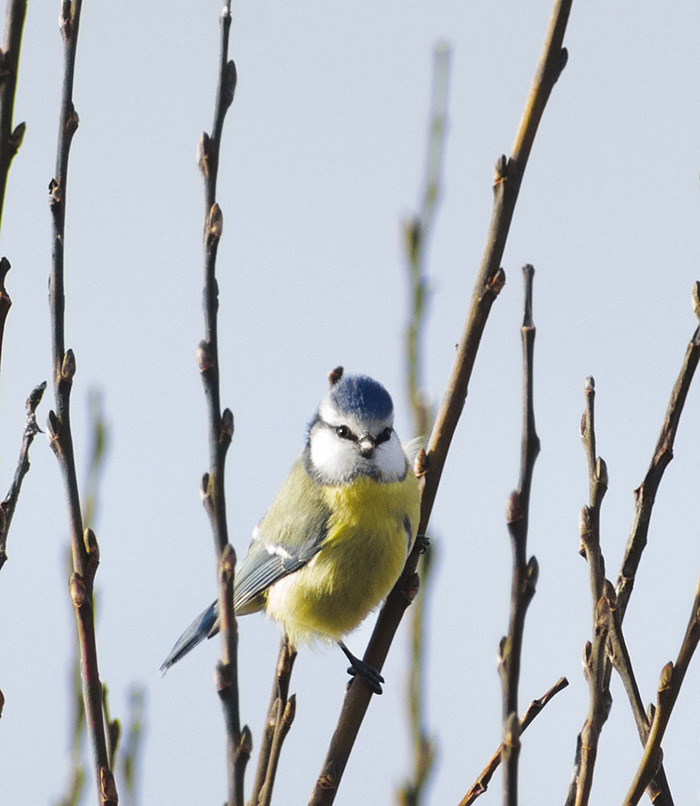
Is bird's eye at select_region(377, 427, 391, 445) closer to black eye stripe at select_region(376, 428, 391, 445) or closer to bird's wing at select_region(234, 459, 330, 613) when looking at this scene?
black eye stripe at select_region(376, 428, 391, 445)

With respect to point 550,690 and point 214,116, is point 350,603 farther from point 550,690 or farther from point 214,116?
point 214,116

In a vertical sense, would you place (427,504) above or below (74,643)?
above

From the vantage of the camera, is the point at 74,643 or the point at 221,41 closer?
the point at 221,41

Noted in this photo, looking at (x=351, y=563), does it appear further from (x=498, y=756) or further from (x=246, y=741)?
(x=246, y=741)

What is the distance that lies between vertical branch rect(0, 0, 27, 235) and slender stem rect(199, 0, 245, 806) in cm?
20

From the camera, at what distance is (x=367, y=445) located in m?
2.62

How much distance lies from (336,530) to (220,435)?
178cm

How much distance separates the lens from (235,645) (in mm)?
934

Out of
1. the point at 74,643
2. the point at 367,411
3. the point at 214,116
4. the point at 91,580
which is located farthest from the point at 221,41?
the point at 367,411

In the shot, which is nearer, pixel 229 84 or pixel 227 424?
pixel 227 424

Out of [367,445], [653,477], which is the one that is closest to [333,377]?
[367,445]

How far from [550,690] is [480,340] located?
51 cm

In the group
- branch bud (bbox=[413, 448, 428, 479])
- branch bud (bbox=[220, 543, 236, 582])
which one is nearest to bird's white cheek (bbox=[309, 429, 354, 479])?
branch bud (bbox=[413, 448, 428, 479])

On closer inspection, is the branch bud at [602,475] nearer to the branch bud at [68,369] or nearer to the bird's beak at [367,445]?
the branch bud at [68,369]
